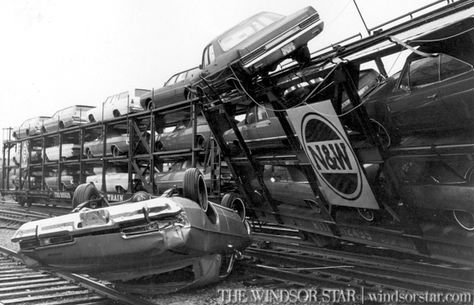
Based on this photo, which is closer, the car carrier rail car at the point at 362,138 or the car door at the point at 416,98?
the car carrier rail car at the point at 362,138

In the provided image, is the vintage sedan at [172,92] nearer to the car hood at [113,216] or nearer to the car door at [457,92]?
the car hood at [113,216]

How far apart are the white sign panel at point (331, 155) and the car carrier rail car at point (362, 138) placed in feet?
0.05

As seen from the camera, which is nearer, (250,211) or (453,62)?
(453,62)

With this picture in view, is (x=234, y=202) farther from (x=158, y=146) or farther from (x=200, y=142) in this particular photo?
(x=158, y=146)

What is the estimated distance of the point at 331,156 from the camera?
5238mm

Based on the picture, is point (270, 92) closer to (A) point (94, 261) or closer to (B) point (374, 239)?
(B) point (374, 239)

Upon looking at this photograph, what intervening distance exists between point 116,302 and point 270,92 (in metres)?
3.11

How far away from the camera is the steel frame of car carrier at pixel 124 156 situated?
9101mm

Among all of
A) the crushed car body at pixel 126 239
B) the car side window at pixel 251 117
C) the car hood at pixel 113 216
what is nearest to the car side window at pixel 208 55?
the car side window at pixel 251 117

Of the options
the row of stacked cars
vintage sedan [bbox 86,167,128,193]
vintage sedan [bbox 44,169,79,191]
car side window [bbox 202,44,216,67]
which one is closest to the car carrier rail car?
the row of stacked cars

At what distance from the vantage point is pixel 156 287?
181 inches

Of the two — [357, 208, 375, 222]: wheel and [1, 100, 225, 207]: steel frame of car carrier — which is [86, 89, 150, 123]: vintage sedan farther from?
[357, 208, 375, 222]: wheel

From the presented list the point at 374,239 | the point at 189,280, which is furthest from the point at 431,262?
the point at 189,280

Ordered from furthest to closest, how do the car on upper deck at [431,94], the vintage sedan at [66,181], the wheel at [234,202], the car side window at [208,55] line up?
the vintage sedan at [66,181], the car side window at [208,55], the wheel at [234,202], the car on upper deck at [431,94]
